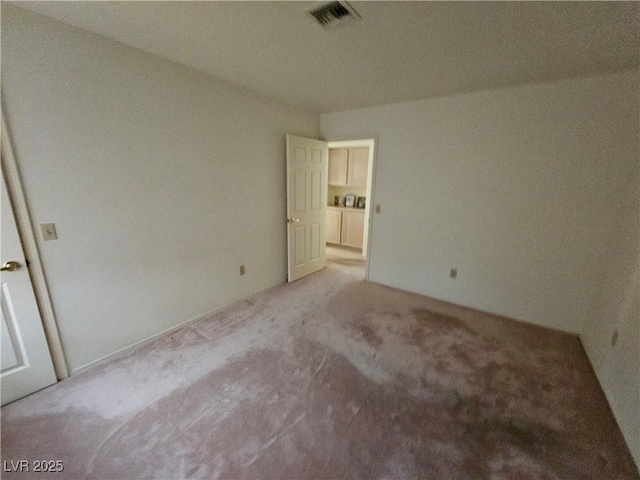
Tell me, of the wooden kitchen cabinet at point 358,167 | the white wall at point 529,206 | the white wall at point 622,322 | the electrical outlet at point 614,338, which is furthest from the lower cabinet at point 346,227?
the electrical outlet at point 614,338

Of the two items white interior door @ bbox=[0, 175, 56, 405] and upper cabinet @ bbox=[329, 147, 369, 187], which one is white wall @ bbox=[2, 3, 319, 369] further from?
upper cabinet @ bbox=[329, 147, 369, 187]

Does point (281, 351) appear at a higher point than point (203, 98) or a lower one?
lower

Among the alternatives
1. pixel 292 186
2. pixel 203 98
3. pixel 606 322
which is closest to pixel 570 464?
pixel 606 322

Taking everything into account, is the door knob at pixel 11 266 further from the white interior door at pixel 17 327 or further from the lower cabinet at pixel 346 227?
the lower cabinet at pixel 346 227

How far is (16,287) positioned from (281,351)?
1784 millimetres

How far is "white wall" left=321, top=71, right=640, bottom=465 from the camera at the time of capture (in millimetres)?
2031

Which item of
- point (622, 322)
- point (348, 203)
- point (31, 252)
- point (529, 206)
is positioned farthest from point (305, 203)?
point (622, 322)

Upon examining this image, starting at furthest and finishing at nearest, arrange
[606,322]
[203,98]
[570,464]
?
[203,98] → [606,322] → [570,464]

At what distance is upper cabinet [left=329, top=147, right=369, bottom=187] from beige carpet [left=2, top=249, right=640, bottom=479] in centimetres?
322

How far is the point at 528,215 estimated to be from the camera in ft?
8.39

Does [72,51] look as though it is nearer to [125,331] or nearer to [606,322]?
[125,331]

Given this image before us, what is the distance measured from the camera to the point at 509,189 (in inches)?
103

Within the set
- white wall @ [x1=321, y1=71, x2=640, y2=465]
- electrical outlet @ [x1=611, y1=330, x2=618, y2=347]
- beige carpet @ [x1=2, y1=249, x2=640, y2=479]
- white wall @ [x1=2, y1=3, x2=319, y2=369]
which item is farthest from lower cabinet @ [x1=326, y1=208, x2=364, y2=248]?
electrical outlet @ [x1=611, y1=330, x2=618, y2=347]

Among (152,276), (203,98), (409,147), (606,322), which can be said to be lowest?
(606,322)
